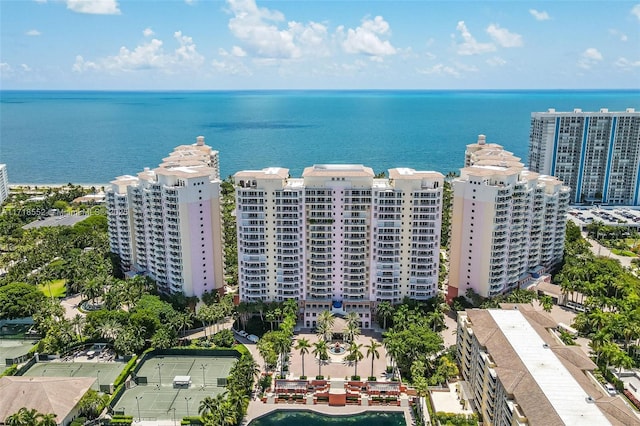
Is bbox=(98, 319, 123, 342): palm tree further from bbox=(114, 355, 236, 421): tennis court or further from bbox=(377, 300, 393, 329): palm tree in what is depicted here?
bbox=(377, 300, 393, 329): palm tree

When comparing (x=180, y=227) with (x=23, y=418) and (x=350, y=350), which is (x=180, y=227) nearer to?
(x=350, y=350)

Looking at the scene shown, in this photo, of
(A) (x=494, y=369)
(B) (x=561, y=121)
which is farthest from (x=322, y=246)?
(B) (x=561, y=121)

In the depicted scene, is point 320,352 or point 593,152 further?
point 593,152

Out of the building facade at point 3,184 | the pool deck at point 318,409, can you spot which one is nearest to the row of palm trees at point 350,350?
the pool deck at point 318,409

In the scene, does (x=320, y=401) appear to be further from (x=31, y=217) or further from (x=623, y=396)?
(x=31, y=217)

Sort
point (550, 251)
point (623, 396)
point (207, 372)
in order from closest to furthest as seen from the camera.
Answer: 1. point (623, 396)
2. point (207, 372)
3. point (550, 251)

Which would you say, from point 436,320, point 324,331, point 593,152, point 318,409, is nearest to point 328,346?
point 324,331

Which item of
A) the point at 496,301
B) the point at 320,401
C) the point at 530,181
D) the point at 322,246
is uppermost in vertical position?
the point at 530,181
